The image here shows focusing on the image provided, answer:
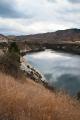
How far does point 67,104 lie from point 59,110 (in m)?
0.88

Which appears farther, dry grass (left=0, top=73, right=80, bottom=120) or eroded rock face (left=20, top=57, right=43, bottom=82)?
eroded rock face (left=20, top=57, right=43, bottom=82)

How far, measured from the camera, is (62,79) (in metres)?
49.1

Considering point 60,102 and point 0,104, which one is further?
point 60,102

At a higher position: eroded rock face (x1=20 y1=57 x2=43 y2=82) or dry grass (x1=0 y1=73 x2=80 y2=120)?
dry grass (x1=0 y1=73 x2=80 y2=120)

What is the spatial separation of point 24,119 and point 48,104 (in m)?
0.99

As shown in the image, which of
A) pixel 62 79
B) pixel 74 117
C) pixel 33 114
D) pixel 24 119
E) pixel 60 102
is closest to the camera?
pixel 24 119

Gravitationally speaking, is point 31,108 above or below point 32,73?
above

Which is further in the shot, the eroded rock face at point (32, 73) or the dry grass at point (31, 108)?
the eroded rock face at point (32, 73)

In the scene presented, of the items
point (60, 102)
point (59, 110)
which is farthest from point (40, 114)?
point (60, 102)

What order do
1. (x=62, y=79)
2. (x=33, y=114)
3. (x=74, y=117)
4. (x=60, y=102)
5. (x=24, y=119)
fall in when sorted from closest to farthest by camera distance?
(x=24, y=119) < (x=33, y=114) < (x=74, y=117) < (x=60, y=102) < (x=62, y=79)

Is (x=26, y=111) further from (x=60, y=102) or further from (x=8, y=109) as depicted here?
(x=60, y=102)

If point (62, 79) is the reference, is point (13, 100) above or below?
above

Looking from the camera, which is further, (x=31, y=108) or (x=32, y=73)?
(x=32, y=73)

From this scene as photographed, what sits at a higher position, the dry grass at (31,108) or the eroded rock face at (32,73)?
the dry grass at (31,108)
